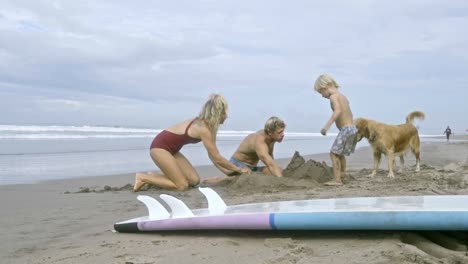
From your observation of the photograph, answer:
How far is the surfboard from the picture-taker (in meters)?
2.75

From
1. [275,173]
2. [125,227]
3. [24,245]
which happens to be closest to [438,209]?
[125,227]

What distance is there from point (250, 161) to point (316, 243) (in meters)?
4.40

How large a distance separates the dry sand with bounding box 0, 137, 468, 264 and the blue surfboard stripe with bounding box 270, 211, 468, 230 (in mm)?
85

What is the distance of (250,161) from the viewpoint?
730cm

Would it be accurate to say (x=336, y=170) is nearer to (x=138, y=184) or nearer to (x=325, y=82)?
(x=325, y=82)

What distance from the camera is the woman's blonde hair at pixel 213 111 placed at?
249 inches

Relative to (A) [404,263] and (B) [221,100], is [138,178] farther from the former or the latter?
(A) [404,263]

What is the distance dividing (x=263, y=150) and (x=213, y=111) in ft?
2.99

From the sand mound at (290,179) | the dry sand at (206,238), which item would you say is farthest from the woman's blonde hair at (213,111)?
the dry sand at (206,238)

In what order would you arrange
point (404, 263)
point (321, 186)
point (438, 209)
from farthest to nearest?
point (321, 186), point (438, 209), point (404, 263)

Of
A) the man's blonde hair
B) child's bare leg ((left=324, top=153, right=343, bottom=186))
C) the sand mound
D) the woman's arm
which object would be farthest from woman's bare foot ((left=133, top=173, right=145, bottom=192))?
child's bare leg ((left=324, top=153, right=343, bottom=186))

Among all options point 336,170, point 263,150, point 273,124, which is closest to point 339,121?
point 336,170

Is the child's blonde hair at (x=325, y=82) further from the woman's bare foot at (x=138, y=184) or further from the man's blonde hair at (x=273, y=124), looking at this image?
the woman's bare foot at (x=138, y=184)

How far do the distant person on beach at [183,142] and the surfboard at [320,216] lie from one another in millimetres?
2684
